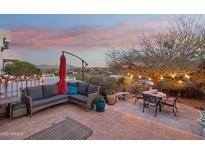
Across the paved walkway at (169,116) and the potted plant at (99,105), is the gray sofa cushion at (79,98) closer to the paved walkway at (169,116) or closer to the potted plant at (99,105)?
the potted plant at (99,105)

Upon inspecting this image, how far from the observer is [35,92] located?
14.3ft

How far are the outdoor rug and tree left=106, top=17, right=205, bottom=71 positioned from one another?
4.21 m

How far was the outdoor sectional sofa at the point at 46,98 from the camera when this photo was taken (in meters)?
3.91

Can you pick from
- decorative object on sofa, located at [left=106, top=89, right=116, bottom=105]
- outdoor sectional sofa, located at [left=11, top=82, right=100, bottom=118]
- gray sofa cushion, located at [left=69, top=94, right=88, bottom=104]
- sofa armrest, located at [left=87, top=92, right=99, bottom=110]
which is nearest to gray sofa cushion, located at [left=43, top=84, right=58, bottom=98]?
outdoor sectional sofa, located at [left=11, top=82, right=100, bottom=118]

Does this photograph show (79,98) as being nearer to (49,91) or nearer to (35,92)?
(49,91)

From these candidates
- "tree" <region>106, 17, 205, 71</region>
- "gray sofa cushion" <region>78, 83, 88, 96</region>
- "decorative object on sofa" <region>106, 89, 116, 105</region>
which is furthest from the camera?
"tree" <region>106, 17, 205, 71</region>

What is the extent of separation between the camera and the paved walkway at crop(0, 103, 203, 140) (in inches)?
123

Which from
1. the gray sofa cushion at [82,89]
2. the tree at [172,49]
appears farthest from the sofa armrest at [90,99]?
the tree at [172,49]

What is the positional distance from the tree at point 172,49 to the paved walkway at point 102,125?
3.27 metres

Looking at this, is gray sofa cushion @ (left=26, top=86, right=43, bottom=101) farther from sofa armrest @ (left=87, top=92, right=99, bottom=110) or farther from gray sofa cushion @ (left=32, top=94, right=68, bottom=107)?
sofa armrest @ (left=87, top=92, right=99, bottom=110)
